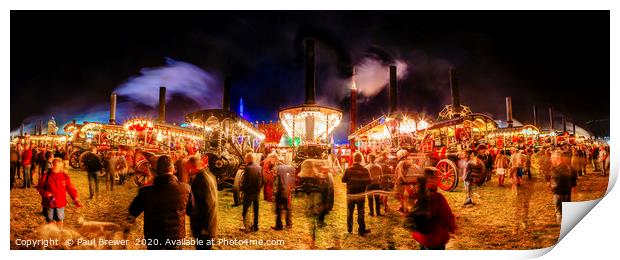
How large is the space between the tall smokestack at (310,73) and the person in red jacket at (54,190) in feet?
13.7

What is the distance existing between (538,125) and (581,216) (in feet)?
5.21

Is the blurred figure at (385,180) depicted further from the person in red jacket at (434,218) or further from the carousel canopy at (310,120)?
the carousel canopy at (310,120)

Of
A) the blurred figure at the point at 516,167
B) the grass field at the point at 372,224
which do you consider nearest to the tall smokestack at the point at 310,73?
the grass field at the point at 372,224

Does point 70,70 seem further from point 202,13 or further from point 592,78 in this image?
point 592,78

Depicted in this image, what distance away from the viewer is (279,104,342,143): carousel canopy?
591 centimetres

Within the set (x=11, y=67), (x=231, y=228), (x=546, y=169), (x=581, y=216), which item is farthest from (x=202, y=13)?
(x=581, y=216)

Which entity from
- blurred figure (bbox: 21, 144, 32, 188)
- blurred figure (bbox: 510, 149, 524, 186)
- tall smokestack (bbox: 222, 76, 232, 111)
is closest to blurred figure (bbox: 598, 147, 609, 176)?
blurred figure (bbox: 510, 149, 524, 186)

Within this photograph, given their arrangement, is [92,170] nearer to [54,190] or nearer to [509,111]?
[54,190]

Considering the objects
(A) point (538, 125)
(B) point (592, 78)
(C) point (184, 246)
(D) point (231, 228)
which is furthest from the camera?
(A) point (538, 125)

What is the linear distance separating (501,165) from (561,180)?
137cm

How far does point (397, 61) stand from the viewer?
5172 millimetres

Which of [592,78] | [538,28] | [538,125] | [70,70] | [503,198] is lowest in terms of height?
[503,198]

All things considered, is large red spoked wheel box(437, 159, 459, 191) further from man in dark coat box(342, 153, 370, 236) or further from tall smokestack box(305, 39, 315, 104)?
tall smokestack box(305, 39, 315, 104)

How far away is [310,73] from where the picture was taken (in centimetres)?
589
